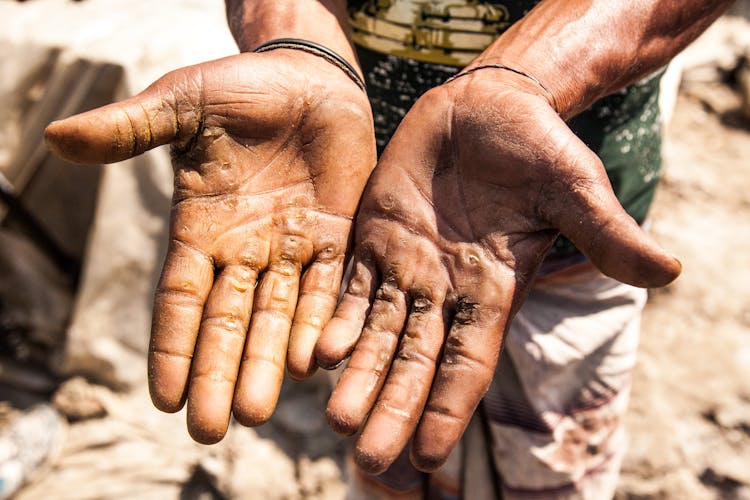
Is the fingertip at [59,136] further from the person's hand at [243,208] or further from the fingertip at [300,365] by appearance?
the fingertip at [300,365]

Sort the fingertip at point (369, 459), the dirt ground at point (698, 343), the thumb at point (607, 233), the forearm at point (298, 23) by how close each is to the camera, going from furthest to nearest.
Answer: the dirt ground at point (698, 343), the forearm at point (298, 23), the fingertip at point (369, 459), the thumb at point (607, 233)

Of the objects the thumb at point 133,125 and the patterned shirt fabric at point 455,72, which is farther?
the patterned shirt fabric at point 455,72

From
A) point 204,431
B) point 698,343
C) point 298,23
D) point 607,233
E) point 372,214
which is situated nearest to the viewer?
point 607,233

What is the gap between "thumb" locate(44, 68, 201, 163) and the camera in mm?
1191

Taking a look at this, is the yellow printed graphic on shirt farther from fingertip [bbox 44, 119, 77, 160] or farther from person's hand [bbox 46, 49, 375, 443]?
A: fingertip [bbox 44, 119, 77, 160]

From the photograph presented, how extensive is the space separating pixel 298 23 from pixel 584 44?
0.59 metres

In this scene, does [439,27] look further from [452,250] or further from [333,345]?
[333,345]

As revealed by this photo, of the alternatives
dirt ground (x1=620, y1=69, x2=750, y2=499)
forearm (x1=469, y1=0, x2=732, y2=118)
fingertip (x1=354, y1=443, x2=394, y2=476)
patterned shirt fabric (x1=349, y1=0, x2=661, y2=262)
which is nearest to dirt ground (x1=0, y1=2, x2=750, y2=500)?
dirt ground (x1=620, y1=69, x2=750, y2=499)

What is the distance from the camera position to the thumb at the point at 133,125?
3.91 ft

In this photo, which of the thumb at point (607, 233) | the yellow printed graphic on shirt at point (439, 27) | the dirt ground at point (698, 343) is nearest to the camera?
the thumb at point (607, 233)

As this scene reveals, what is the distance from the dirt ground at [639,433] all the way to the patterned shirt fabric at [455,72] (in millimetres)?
1243

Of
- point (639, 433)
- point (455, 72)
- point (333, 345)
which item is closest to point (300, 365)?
point (333, 345)

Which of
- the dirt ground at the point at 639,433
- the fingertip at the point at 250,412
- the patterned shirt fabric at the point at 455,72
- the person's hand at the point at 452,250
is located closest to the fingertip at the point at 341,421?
the person's hand at the point at 452,250

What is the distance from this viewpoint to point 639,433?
2500 mm
